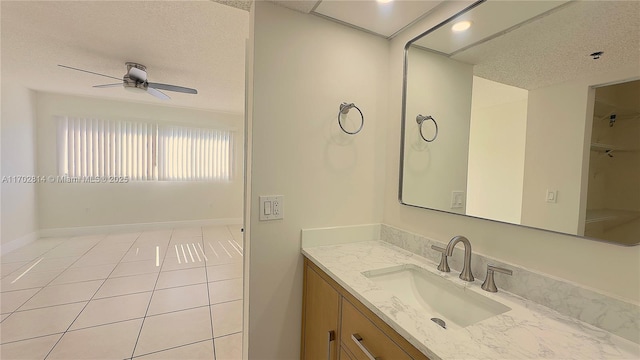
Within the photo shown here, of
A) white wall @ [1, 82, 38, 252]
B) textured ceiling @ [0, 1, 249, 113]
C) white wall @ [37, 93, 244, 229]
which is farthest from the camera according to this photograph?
white wall @ [37, 93, 244, 229]

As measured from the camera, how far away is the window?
420 centimetres

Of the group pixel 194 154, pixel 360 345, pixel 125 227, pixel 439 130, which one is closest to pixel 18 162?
pixel 125 227

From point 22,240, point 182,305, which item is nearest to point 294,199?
point 182,305

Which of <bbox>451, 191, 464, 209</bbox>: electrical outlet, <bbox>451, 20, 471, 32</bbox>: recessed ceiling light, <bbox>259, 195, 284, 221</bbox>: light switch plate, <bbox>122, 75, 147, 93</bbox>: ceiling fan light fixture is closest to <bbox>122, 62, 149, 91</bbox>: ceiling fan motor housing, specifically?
<bbox>122, 75, 147, 93</bbox>: ceiling fan light fixture

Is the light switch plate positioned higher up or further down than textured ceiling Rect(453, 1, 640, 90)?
further down

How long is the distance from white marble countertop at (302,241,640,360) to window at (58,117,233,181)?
489 centimetres

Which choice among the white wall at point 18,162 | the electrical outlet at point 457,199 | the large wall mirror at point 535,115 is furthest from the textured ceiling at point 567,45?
the white wall at point 18,162

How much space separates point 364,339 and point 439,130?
1.08 metres

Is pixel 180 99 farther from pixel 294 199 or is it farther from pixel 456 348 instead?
pixel 456 348

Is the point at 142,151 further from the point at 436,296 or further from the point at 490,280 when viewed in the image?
the point at 490,280

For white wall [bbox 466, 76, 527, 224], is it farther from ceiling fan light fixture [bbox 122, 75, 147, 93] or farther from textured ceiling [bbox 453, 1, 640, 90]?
ceiling fan light fixture [bbox 122, 75, 147, 93]

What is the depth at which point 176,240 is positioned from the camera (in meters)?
4.18

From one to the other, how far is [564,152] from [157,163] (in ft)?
18.2

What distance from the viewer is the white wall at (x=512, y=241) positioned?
0.73 m
